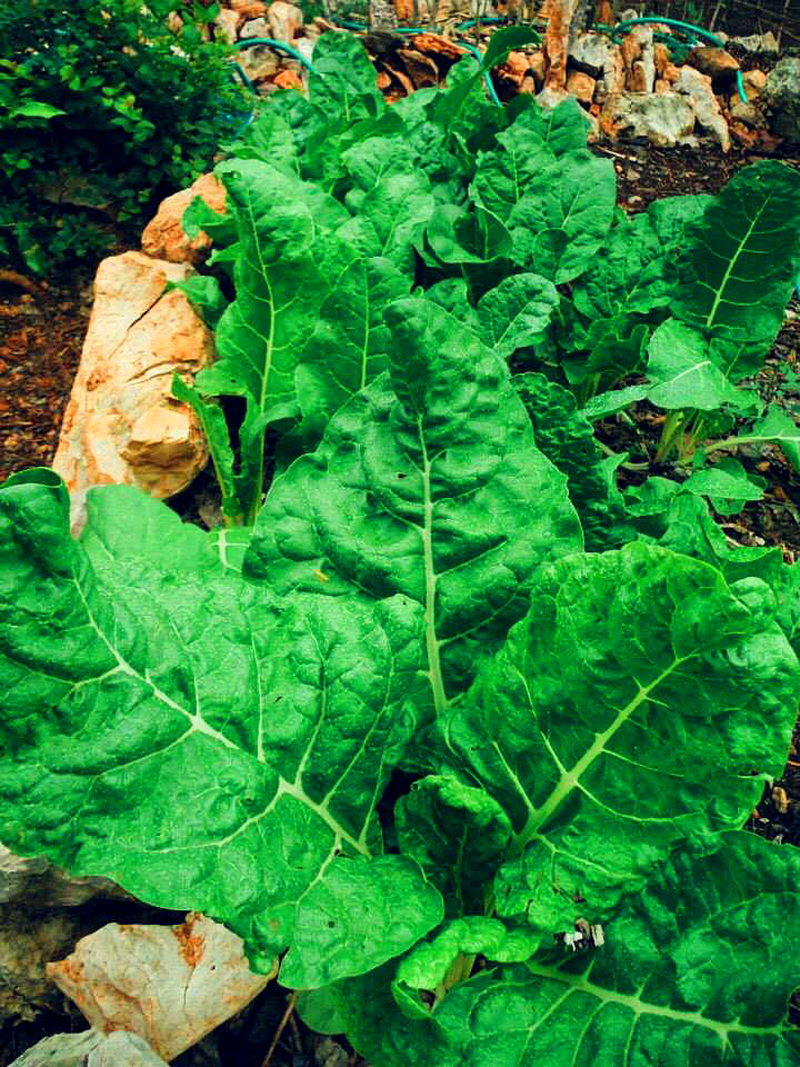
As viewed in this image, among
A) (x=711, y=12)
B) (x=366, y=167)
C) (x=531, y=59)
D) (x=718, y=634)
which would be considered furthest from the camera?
(x=711, y=12)

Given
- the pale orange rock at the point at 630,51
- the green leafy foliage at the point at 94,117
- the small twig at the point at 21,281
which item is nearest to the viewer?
the green leafy foliage at the point at 94,117

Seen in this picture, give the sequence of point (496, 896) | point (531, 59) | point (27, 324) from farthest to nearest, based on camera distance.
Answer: point (531, 59) → point (27, 324) → point (496, 896)

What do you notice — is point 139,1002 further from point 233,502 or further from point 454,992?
point 233,502

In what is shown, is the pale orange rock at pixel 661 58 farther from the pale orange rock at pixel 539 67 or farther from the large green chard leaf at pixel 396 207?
the large green chard leaf at pixel 396 207

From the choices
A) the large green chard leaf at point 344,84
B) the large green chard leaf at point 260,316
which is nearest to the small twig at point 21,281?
the large green chard leaf at point 344,84

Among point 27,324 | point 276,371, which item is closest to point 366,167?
point 276,371

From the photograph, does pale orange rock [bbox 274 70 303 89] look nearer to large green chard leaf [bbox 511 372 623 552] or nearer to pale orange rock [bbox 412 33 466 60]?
pale orange rock [bbox 412 33 466 60]
